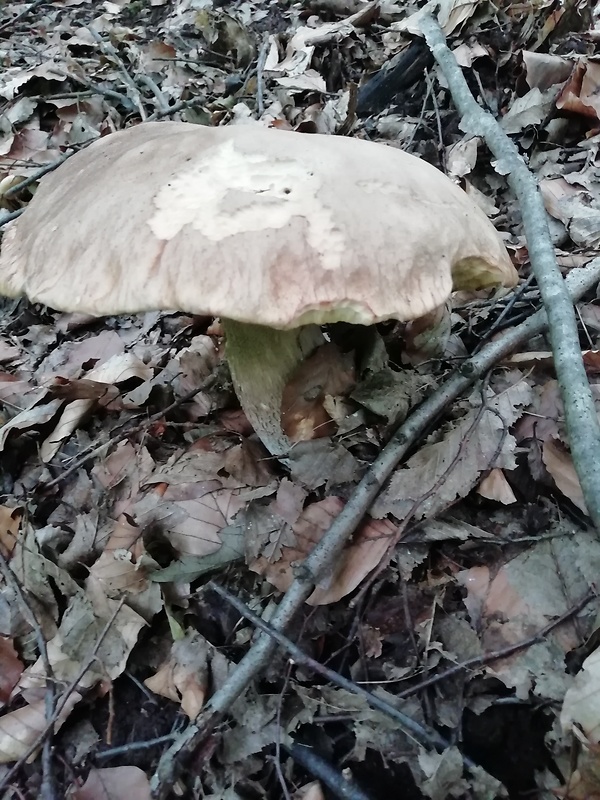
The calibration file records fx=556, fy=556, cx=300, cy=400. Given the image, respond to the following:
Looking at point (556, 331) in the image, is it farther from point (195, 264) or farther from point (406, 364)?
point (195, 264)

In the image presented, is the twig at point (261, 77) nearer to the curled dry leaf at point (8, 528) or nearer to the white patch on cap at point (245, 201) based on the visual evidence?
the white patch on cap at point (245, 201)

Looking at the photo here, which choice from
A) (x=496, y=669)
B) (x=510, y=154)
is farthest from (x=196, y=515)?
(x=510, y=154)

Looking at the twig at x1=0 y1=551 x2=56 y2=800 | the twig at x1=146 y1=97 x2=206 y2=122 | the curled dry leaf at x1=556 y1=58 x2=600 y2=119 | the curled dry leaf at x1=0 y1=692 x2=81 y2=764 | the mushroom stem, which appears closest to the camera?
the twig at x1=0 y1=551 x2=56 y2=800

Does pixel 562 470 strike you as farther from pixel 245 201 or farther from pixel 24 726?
pixel 24 726

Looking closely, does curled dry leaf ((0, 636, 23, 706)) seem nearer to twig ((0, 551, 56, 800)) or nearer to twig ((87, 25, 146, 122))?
twig ((0, 551, 56, 800))

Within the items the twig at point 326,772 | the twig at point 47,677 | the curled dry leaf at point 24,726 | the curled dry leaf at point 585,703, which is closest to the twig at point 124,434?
the twig at point 47,677

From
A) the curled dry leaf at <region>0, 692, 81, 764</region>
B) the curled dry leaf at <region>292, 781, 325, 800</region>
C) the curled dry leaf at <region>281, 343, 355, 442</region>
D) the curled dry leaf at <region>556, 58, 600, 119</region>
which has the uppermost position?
the curled dry leaf at <region>556, 58, 600, 119</region>

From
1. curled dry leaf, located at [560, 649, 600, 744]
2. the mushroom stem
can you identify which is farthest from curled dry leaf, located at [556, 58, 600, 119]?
curled dry leaf, located at [560, 649, 600, 744]
